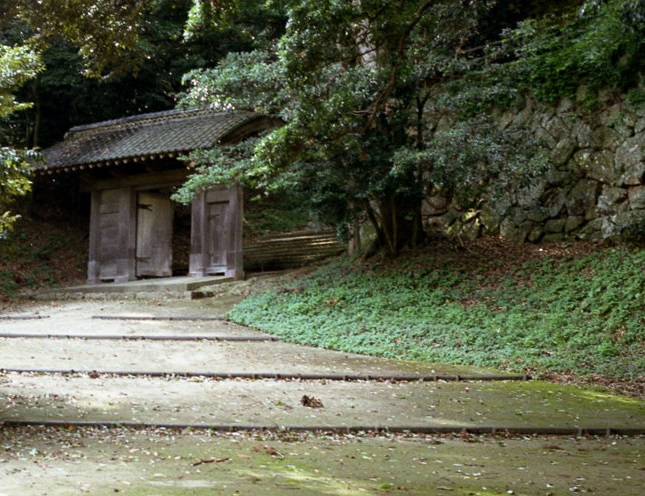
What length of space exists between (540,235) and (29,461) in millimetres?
11384

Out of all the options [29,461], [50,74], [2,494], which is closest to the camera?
[2,494]

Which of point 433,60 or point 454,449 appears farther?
point 433,60

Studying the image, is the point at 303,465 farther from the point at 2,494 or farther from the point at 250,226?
the point at 250,226

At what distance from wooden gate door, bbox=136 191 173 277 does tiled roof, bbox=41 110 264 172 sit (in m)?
1.49

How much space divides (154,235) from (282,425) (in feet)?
42.8

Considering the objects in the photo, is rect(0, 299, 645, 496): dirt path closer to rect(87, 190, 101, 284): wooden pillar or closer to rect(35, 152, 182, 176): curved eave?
rect(35, 152, 182, 176): curved eave

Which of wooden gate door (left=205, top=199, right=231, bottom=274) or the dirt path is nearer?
the dirt path

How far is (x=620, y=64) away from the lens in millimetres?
13352

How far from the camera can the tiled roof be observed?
624 inches

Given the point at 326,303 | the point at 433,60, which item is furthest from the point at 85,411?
the point at 433,60

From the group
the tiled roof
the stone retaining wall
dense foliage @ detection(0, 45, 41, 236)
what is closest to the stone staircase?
the tiled roof

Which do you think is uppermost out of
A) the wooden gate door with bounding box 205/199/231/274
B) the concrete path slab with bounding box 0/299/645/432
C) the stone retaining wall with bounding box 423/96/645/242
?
the stone retaining wall with bounding box 423/96/645/242

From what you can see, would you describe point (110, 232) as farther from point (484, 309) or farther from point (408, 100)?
point (484, 309)

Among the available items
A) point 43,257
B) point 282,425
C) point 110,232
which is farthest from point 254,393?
point 43,257
